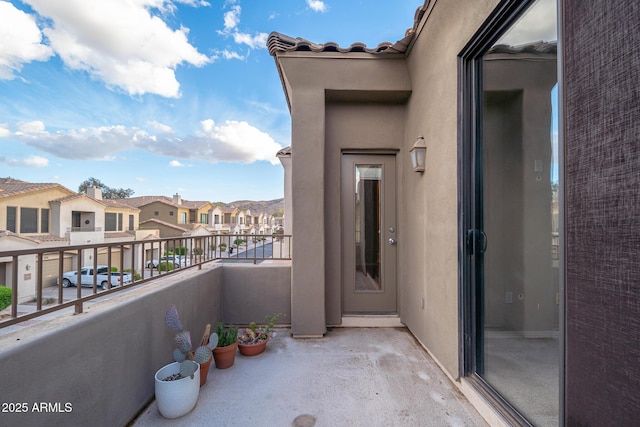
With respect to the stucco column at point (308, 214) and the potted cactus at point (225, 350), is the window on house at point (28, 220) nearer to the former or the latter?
the potted cactus at point (225, 350)

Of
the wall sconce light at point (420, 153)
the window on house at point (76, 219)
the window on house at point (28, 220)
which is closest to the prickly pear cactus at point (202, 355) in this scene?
the wall sconce light at point (420, 153)

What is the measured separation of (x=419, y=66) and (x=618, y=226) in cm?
238

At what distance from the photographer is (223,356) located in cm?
230

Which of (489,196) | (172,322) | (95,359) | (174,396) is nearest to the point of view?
(95,359)

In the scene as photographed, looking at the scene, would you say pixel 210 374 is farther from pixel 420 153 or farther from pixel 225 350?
pixel 420 153

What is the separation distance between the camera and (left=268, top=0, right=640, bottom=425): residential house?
3.04 ft

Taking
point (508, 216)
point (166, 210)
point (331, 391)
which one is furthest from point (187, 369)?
point (166, 210)

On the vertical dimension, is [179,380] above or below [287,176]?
below

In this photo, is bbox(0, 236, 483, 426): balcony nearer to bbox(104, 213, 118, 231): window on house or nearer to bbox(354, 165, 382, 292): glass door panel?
bbox(354, 165, 382, 292): glass door panel

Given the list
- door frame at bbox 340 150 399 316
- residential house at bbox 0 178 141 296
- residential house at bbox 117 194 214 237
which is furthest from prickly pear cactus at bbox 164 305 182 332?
residential house at bbox 117 194 214 237

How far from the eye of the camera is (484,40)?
178 centimetres

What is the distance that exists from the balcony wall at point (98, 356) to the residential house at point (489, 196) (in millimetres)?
1375

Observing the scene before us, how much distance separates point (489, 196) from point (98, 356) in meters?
2.69

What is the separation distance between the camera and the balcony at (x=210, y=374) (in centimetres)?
117
